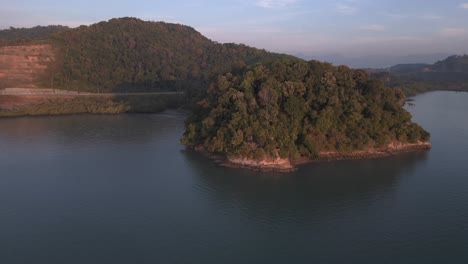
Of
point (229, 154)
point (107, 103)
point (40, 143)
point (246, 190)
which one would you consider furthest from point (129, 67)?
point (246, 190)

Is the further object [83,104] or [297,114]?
[83,104]

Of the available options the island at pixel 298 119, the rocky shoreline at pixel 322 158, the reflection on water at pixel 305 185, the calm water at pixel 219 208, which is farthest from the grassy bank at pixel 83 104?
the reflection on water at pixel 305 185

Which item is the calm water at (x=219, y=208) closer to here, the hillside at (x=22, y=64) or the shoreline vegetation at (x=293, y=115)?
the shoreline vegetation at (x=293, y=115)

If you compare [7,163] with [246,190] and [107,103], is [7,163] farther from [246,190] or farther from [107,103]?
[107,103]

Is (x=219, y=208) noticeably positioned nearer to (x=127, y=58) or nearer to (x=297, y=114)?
(x=297, y=114)

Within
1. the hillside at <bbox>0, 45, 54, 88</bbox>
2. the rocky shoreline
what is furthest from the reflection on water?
the hillside at <bbox>0, 45, 54, 88</bbox>

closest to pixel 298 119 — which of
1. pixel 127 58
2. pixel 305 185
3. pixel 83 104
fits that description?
pixel 305 185
